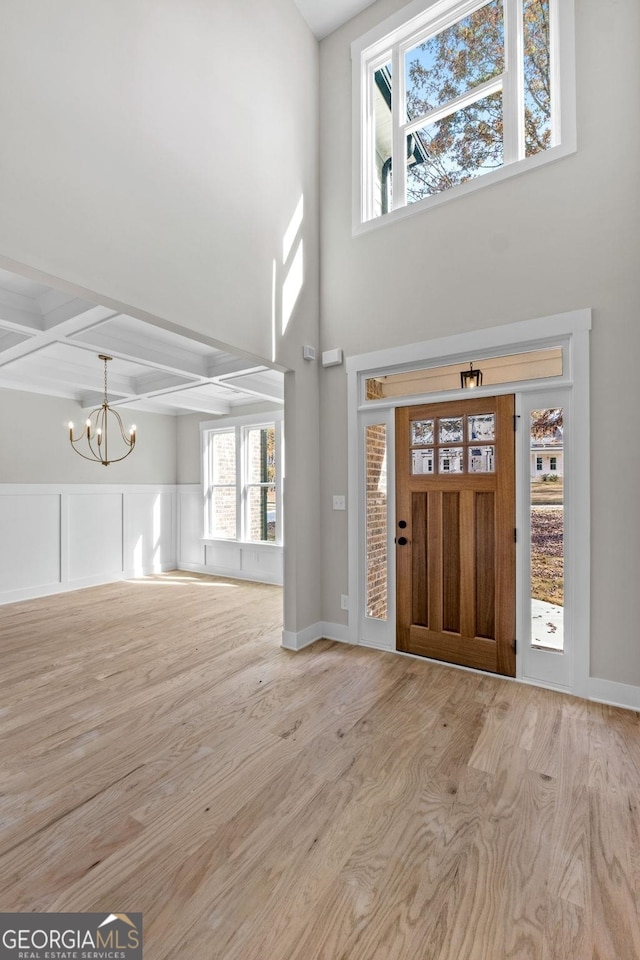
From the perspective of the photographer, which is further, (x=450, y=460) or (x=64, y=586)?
(x=64, y=586)

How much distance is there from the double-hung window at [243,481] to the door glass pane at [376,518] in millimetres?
2660

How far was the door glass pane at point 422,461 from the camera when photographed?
3.31 meters

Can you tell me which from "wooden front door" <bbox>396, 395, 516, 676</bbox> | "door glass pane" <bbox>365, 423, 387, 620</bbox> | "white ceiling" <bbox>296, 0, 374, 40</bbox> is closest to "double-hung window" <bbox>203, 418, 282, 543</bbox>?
"door glass pane" <bbox>365, 423, 387, 620</bbox>

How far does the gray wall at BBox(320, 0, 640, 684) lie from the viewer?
8.51 ft

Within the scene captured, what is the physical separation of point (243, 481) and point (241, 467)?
214 millimetres

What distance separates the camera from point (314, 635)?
3.74 meters

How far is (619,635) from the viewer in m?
2.62

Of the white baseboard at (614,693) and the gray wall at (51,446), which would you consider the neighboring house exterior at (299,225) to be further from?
the gray wall at (51,446)

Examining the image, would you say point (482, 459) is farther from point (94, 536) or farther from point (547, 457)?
point (94, 536)

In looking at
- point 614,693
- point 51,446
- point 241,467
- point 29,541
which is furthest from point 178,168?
point 29,541

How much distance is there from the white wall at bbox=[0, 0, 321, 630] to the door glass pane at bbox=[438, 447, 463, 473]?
1105 millimetres

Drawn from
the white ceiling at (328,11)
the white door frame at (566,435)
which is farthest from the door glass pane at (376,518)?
the white ceiling at (328,11)

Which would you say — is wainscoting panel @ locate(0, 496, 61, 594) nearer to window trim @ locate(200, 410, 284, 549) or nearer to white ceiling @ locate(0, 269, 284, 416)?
white ceiling @ locate(0, 269, 284, 416)

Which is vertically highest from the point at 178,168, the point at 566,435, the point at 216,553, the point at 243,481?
the point at 178,168
